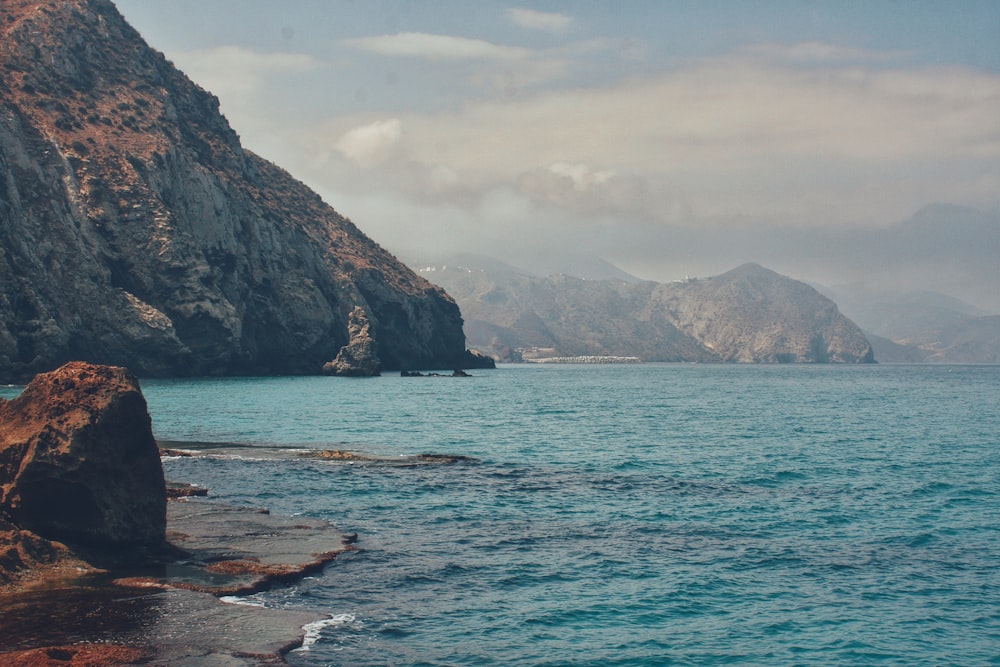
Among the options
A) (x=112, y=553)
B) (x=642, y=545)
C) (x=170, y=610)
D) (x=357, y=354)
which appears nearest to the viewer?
(x=170, y=610)

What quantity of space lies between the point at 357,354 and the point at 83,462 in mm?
145872

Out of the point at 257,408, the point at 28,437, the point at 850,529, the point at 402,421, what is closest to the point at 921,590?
the point at 850,529

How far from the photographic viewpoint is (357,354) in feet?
544

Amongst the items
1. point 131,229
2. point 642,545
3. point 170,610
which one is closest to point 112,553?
point 170,610

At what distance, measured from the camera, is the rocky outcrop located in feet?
545

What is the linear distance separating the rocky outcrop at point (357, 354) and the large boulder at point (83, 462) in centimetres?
14352

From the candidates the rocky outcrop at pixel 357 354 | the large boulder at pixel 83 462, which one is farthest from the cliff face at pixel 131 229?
the large boulder at pixel 83 462

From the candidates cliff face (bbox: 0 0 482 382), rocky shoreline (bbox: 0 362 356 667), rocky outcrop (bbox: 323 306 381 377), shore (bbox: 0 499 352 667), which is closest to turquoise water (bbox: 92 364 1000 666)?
shore (bbox: 0 499 352 667)

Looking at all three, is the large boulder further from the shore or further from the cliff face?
the cliff face

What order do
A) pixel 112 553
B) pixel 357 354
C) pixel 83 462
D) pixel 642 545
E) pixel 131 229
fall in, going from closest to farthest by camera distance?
pixel 83 462 < pixel 112 553 < pixel 642 545 < pixel 131 229 < pixel 357 354

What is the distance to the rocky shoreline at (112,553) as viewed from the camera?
16312mm

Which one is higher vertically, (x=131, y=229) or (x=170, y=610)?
(x=131, y=229)

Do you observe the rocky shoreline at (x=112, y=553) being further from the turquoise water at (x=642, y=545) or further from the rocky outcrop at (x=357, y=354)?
the rocky outcrop at (x=357, y=354)

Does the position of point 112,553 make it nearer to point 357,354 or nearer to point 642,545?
point 642,545
